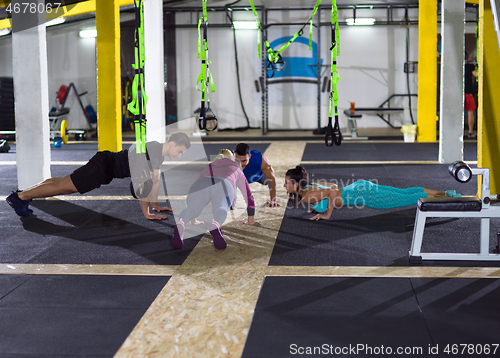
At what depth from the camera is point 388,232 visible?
4305mm

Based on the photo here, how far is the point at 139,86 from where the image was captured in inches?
152

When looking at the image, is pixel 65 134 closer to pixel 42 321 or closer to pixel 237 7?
pixel 237 7

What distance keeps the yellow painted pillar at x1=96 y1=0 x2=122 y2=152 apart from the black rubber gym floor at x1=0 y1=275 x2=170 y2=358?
567cm

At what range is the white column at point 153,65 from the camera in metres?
8.83

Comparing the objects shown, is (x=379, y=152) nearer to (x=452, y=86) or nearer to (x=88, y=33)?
(x=452, y=86)

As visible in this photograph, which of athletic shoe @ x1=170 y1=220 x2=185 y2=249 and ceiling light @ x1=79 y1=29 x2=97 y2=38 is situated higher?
ceiling light @ x1=79 y1=29 x2=97 y2=38

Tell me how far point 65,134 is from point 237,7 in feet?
18.2

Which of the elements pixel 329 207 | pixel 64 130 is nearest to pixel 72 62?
pixel 64 130

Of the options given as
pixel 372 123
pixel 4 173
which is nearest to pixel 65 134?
pixel 4 173

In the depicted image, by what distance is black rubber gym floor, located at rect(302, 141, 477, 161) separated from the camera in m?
8.61

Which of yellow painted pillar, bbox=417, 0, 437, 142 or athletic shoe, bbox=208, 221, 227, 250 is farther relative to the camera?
yellow painted pillar, bbox=417, 0, 437, 142

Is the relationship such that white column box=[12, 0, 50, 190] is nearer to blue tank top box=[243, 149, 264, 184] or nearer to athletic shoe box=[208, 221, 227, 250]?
blue tank top box=[243, 149, 264, 184]

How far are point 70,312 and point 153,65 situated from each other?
679cm

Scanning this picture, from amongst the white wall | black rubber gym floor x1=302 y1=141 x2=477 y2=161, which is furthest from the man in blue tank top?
the white wall
